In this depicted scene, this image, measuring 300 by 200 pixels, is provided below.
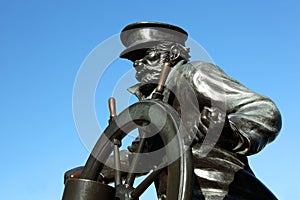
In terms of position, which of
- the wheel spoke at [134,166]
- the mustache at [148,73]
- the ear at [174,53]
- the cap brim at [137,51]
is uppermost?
the cap brim at [137,51]

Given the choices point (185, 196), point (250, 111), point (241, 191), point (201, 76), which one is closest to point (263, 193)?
point (241, 191)

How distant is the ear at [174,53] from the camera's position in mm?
4613

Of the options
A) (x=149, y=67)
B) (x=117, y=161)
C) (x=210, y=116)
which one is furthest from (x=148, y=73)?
(x=210, y=116)

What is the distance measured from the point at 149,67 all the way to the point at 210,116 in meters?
1.45

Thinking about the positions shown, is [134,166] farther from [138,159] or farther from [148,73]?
[148,73]

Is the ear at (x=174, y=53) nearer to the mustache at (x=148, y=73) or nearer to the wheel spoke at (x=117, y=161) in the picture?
the mustache at (x=148, y=73)

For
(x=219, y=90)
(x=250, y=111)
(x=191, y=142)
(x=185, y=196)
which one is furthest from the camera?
(x=219, y=90)

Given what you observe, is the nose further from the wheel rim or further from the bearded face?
the wheel rim

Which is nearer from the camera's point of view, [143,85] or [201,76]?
[201,76]

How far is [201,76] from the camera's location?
13.3 ft

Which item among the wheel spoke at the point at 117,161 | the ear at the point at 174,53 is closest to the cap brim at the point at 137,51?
the ear at the point at 174,53

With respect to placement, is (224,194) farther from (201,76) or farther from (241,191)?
(201,76)

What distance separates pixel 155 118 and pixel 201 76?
2.82ft

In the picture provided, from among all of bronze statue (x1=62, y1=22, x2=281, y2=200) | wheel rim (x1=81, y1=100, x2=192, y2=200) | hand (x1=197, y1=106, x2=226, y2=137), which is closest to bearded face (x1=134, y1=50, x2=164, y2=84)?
bronze statue (x1=62, y1=22, x2=281, y2=200)
